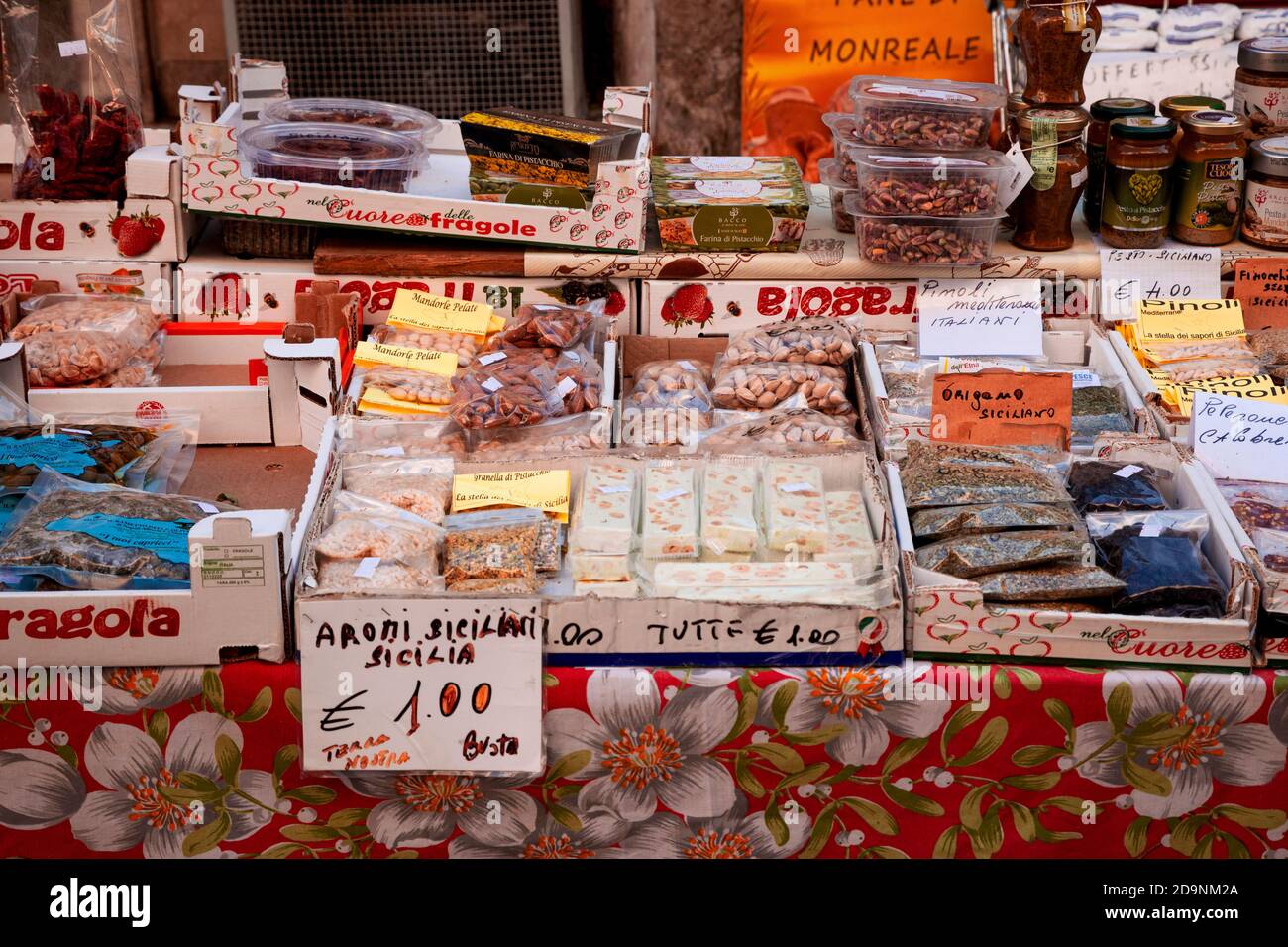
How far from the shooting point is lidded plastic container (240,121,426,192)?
2.94 m

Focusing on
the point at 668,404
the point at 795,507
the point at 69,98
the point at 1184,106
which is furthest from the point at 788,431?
the point at 69,98

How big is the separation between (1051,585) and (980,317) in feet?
3.29

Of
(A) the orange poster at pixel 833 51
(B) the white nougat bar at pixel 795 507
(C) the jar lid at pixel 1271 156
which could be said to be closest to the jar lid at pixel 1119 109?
(C) the jar lid at pixel 1271 156

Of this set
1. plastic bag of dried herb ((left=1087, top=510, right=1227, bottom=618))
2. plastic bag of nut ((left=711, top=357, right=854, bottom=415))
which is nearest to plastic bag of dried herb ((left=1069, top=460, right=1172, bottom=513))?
plastic bag of dried herb ((left=1087, top=510, right=1227, bottom=618))

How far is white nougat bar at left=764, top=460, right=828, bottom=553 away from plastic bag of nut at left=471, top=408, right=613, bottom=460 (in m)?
0.38

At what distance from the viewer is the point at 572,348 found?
2854mm

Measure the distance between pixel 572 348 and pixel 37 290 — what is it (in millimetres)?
1271

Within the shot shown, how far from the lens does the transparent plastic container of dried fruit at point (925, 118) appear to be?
2830mm

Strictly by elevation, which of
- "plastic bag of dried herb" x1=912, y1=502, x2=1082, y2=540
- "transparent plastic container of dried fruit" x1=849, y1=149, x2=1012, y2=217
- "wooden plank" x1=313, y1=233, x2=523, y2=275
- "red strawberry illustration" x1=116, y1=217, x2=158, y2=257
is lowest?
"plastic bag of dried herb" x1=912, y1=502, x2=1082, y2=540

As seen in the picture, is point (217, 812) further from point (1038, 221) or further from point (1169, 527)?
point (1038, 221)

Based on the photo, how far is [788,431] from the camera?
259cm

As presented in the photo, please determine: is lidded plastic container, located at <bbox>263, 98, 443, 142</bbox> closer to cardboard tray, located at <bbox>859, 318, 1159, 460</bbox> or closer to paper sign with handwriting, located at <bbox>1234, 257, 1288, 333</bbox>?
cardboard tray, located at <bbox>859, 318, 1159, 460</bbox>

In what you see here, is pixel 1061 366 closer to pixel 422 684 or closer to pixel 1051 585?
pixel 1051 585

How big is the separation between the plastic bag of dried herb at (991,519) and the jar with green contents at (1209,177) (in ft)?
3.58
